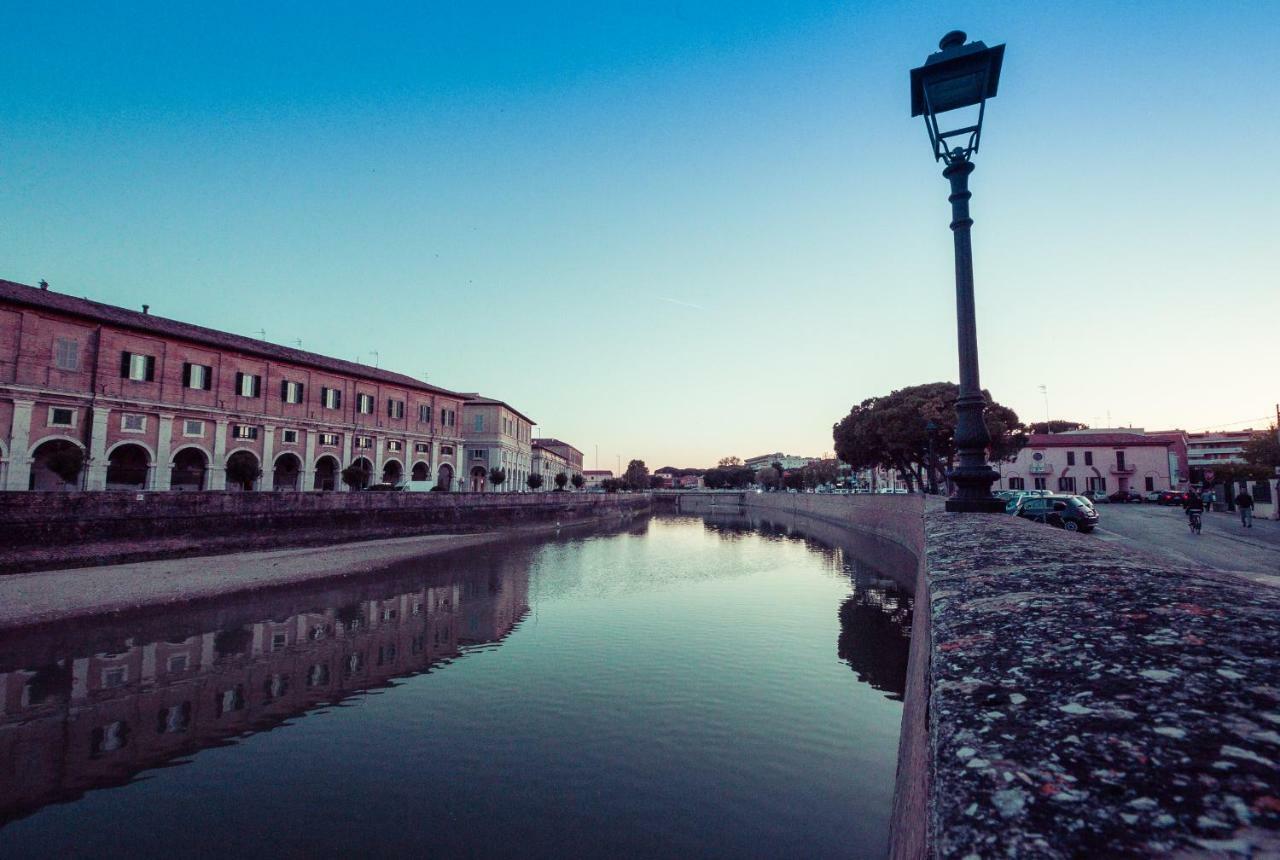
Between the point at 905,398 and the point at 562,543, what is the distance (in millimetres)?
31010

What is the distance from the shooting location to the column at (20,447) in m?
30.1

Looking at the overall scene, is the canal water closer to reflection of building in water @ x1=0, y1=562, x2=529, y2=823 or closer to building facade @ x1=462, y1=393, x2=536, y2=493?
reflection of building in water @ x1=0, y1=562, x2=529, y2=823

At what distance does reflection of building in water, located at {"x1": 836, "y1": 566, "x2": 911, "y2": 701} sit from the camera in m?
13.9

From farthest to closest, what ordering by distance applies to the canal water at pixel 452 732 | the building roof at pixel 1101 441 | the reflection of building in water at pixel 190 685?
the building roof at pixel 1101 441 → the reflection of building in water at pixel 190 685 → the canal water at pixel 452 732

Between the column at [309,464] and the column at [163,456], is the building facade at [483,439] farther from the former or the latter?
the column at [163,456]

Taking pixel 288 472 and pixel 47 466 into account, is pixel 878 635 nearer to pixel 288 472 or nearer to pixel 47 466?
pixel 47 466

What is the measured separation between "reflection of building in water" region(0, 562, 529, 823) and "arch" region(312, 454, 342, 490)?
3043 centimetres

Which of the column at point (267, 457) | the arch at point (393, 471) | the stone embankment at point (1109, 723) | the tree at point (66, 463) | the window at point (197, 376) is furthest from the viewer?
the arch at point (393, 471)

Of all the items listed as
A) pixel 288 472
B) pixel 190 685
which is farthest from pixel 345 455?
pixel 190 685

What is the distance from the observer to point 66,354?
108 feet

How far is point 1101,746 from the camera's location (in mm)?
1467

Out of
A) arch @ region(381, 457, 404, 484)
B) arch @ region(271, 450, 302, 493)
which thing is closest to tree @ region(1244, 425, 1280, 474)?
arch @ region(381, 457, 404, 484)

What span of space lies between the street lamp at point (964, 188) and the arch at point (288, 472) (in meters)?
45.9

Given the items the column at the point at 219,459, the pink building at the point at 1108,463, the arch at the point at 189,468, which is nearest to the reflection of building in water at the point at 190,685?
the column at the point at 219,459
